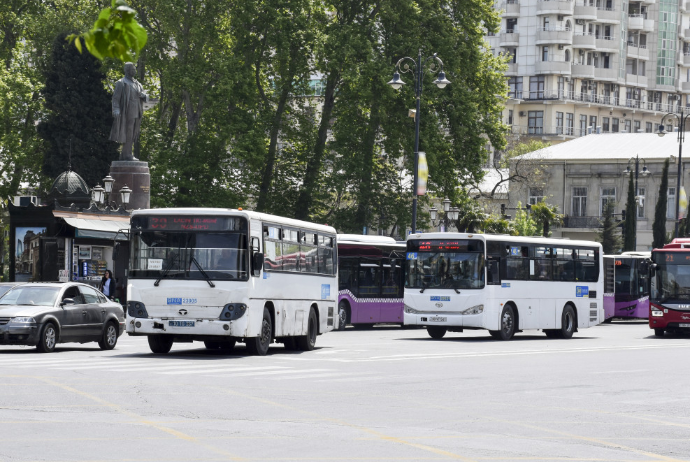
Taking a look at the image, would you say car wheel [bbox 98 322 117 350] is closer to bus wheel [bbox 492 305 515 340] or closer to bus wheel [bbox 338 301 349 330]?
bus wheel [bbox 492 305 515 340]

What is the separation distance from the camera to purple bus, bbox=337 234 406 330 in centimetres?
4034

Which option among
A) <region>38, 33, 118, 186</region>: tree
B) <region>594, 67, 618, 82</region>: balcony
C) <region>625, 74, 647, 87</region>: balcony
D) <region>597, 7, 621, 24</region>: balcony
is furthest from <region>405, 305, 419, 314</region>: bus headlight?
<region>625, 74, 647, 87</region>: balcony

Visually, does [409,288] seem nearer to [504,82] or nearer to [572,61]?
[504,82]

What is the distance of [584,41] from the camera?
129 meters

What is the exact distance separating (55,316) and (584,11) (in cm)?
11040

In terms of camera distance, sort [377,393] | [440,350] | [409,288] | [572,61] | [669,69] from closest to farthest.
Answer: [377,393] → [440,350] → [409,288] → [572,61] → [669,69]

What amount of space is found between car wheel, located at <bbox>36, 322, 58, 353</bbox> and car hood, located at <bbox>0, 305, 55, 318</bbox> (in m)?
0.31

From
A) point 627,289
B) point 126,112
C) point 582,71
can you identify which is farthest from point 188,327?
point 582,71

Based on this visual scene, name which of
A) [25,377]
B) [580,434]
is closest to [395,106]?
[25,377]

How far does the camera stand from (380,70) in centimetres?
5144

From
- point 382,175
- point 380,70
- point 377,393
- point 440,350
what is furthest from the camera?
point 382,175

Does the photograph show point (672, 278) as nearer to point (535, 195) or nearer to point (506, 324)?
point (506, 324)

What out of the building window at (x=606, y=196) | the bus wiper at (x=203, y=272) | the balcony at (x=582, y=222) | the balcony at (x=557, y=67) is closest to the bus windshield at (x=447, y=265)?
the bus wiper at (x=203, y=272)

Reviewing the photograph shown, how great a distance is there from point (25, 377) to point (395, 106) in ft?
121
